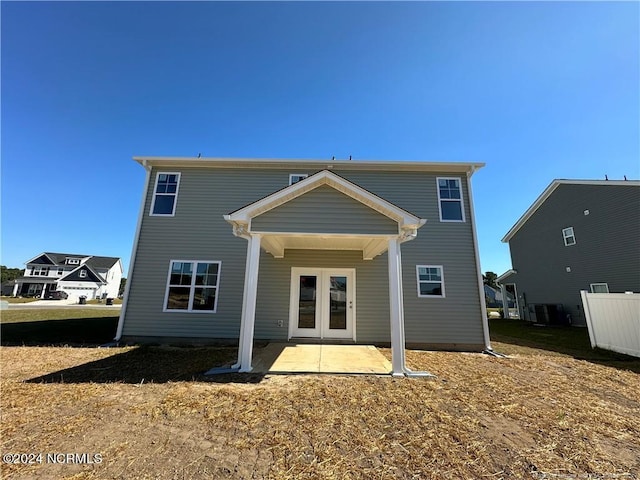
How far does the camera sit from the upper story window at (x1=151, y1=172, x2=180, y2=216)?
29.9ft

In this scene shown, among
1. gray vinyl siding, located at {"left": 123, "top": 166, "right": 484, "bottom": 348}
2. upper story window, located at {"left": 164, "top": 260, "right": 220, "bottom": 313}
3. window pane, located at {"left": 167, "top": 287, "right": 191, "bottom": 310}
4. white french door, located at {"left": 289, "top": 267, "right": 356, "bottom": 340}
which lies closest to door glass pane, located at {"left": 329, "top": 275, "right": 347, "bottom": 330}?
white french door, located at {"left": 289, "top": 267, "right": 356, "bottom": 340}

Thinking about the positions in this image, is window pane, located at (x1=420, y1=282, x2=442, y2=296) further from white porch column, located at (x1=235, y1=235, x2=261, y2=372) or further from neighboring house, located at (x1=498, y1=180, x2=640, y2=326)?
neighboring house, located at (x1=498, y1=180, x2=640, y2=326)

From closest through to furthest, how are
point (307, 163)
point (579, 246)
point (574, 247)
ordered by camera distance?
point (307, 163)
point (579, 246)
point (574, 247)

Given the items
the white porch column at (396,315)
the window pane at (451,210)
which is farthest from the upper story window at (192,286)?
the window pane at (451,210)

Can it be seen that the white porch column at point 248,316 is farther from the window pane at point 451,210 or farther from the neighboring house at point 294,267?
the window pane at point 451,210

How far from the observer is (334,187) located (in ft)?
19.8

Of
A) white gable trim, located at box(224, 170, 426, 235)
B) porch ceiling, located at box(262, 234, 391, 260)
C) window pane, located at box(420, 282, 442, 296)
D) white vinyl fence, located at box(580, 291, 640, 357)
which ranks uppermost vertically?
white gable trim, located at box(224, 170, 426, 235)

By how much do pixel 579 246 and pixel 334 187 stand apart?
686 inches

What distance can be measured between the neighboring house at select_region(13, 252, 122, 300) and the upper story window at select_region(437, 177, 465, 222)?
46.0m

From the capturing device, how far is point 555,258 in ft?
53.9

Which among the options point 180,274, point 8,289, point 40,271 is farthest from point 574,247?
point 8,289

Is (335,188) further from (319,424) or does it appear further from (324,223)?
(319,424)

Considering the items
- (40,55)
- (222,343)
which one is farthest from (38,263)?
(222,343)

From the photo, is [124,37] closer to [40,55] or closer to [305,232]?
[40,55]
